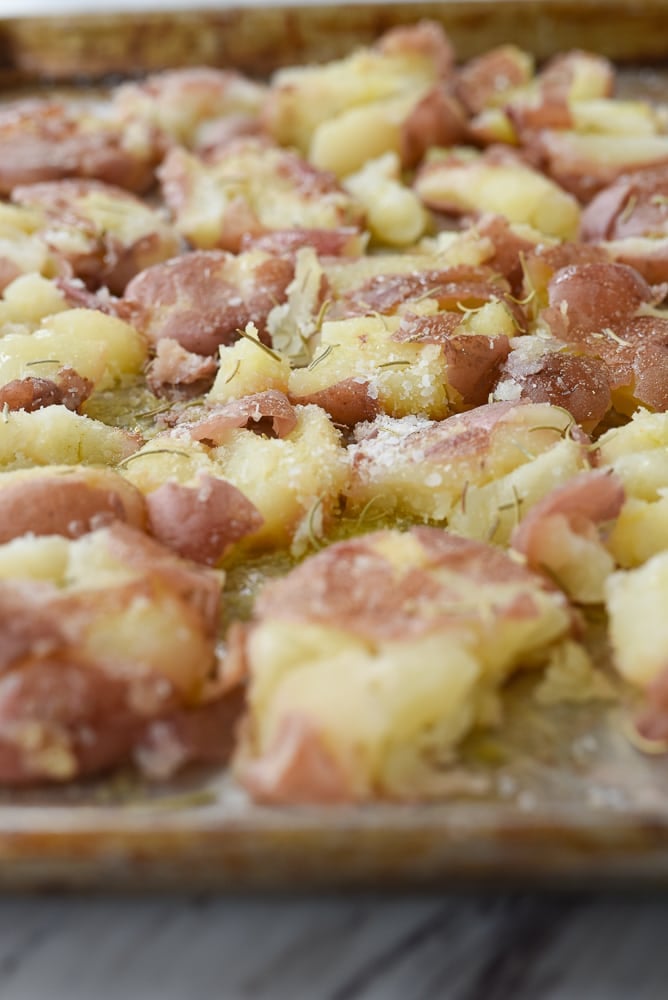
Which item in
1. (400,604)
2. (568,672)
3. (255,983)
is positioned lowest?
(255,983)

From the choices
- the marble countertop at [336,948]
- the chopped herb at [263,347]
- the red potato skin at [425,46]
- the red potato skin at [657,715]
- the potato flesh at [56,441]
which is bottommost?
the marble countertop at [336,948]

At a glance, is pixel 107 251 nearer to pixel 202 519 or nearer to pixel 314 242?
pixel 314 242

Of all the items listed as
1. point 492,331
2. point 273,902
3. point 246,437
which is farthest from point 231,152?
point 273,902

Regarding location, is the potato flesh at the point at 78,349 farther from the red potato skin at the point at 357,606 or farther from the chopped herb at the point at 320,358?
the red potato skin at the point at 357,606

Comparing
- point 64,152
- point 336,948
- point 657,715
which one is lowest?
point 336,948

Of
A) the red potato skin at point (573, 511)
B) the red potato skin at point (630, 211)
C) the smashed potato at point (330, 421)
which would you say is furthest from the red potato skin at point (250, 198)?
the red potato skin at point (573, 511)

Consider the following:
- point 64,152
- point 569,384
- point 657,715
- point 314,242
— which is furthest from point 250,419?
point 64,152

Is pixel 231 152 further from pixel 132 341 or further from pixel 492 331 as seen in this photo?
pixel 492 331

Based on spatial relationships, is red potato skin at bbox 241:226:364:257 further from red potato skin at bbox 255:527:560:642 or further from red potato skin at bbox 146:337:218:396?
red potato skin at bbox 255:527:560:642
